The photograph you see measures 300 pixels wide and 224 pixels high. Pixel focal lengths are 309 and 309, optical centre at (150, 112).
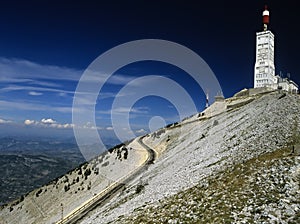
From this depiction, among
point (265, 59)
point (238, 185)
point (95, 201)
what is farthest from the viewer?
point (265, 59)

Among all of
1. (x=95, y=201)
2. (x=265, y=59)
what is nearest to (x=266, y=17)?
(x=265, y=59)

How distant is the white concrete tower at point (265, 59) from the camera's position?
120 meters

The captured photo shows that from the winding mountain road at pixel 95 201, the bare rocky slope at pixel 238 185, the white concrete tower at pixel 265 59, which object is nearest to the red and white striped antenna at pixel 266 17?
the white concrete tower at pixel 265 59

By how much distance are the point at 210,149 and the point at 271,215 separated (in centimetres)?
2704

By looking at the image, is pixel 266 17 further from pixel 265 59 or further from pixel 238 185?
pixel 238 185

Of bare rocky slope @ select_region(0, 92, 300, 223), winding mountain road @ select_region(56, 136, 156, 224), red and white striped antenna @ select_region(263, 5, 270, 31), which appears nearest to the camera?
bare rocky slope @ select_region(0, 92, 300, 223)

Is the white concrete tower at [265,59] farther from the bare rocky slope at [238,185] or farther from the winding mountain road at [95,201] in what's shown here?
the winding mountain road at [95,201]

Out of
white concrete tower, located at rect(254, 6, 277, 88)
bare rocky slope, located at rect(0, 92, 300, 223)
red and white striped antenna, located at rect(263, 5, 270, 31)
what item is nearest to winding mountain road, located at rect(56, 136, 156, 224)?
bare rocky slope, located at rect(0, 92, 300, 223)

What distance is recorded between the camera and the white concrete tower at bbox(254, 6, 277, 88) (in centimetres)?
12012

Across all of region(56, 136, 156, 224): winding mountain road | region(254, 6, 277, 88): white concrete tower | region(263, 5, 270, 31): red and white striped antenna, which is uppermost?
region(263, 5, 270, 31): red and white striped antenna

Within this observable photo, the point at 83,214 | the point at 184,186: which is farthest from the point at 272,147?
the point at 83,214

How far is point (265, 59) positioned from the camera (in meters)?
123

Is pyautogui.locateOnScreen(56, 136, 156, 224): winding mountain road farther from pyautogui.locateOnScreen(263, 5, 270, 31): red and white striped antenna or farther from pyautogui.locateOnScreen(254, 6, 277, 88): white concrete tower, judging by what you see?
pyautogui.locateOnScreen(263, 5, 270, 31): red and white striped antenna

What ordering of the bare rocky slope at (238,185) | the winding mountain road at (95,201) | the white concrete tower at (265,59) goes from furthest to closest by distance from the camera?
the white concrete tower at (265,59) < the winding mountain road at (95,201) < the bare rocky slope at (238,185)
